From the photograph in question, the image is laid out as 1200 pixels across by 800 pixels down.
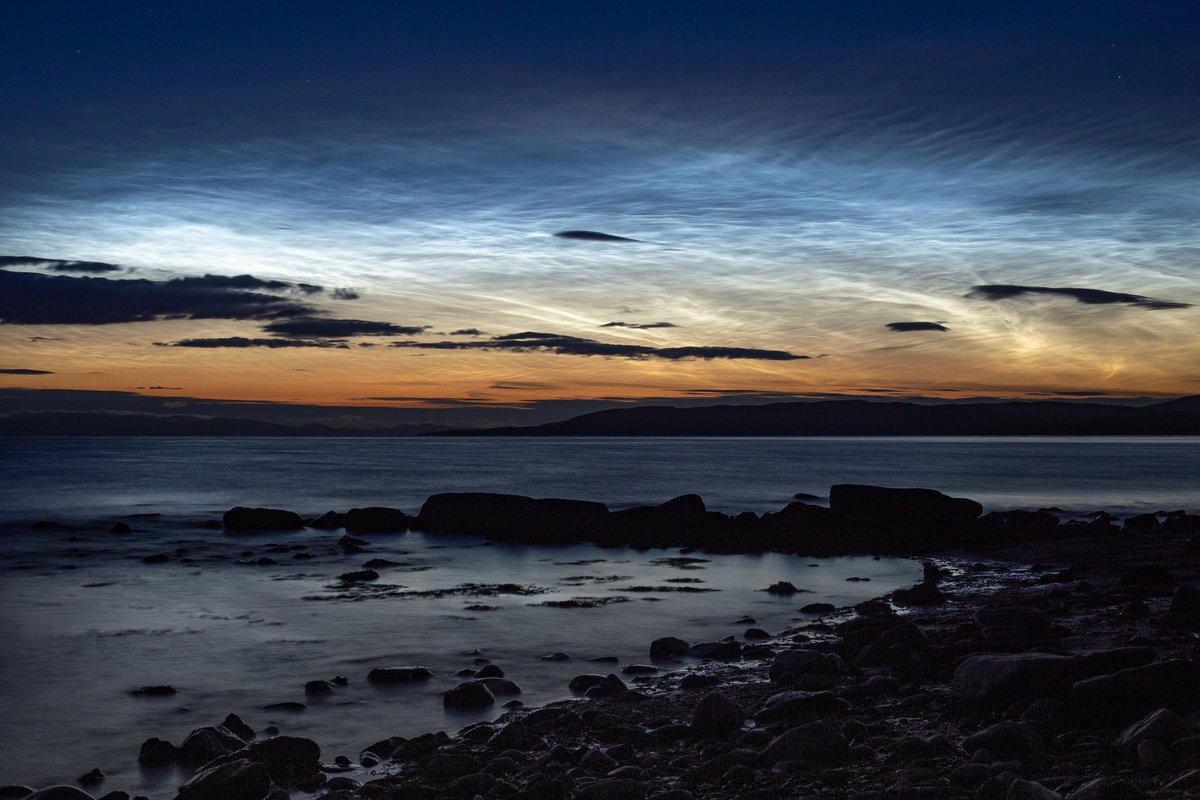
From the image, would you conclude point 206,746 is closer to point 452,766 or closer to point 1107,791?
point 452,766

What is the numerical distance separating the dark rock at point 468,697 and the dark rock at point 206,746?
265 centimetres

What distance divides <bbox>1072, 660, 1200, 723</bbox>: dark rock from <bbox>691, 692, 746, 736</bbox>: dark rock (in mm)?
3407

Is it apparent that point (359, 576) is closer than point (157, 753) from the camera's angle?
No

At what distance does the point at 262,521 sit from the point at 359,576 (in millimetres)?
15214

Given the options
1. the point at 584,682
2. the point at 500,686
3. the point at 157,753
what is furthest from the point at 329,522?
the point at 157,753

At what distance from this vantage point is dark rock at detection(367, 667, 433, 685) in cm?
1310

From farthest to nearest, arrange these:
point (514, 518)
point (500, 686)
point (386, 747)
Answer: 1. point (514, 518)
2. point (500, 686)
3. point (386, 747)

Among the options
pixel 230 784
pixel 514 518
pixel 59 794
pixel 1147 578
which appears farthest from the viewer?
pixel 514 518

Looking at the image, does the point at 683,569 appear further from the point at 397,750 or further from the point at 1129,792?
the point at 1129,792

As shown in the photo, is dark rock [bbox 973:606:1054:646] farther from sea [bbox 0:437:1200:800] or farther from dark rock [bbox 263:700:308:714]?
dark rock [bbox 263:700:308:714]

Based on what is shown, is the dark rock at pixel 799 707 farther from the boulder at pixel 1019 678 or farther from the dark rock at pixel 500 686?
the dark rock at pixel 500 686

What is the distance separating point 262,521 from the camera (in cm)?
3700

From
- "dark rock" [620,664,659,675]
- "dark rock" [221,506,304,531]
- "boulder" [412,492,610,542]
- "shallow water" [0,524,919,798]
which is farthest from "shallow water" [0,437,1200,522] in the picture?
"dark rock" [620,664,659,675]

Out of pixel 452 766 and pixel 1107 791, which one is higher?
pixel 1107 791
